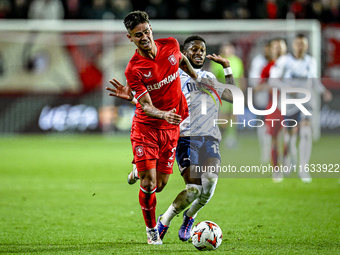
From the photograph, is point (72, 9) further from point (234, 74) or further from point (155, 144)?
point (155, 144)

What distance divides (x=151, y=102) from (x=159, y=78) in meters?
0.27

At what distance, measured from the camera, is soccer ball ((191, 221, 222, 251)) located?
5762 millimetres

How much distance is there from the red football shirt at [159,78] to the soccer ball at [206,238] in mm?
1104

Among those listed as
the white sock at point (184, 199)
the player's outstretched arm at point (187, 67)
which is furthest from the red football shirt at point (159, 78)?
the white sock at point (184, 199)

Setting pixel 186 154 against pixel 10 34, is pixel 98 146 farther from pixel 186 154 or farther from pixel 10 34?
pixel 186 154

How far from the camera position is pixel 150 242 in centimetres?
612

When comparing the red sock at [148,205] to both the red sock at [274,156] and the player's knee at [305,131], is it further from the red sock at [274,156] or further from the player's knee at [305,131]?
the red sock at [274,156]

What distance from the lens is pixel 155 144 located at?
6207 mm

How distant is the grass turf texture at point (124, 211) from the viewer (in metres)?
6.02

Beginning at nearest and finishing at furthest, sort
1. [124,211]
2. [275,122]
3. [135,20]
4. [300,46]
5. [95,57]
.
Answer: [135,20] → [124,211] → [300,46] → [275,122] → [95,57]

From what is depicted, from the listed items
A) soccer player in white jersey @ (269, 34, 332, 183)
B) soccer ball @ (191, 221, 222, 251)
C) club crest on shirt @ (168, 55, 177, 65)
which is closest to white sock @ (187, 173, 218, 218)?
soccer ball @ (191, 221, 222, 251)

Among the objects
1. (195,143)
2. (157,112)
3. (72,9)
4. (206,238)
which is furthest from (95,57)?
(206,238)

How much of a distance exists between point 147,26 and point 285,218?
3090 millimetres

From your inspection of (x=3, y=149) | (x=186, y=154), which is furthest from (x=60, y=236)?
(x=3, y=149)
